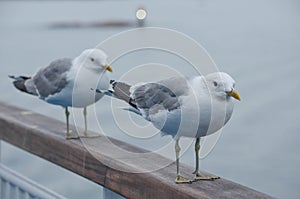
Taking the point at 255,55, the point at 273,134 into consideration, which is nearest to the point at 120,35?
the point at 273,134

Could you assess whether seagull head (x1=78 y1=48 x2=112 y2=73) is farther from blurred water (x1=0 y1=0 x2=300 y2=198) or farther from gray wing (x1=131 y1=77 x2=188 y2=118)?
gray wing (x1=131 y1=77 x2=188 y2=118)

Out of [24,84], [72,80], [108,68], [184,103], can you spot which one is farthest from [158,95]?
[24,84]

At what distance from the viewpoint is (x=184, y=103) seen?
1177 millimetres

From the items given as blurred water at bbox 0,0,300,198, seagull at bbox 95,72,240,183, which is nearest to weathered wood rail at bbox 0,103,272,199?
seagull at bbox 95,72,240,183

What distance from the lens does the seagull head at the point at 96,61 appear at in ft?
4.88

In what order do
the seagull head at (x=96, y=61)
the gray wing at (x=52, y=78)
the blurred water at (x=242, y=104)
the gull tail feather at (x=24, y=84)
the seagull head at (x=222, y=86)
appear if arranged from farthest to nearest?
the blurred water at (x=242, y=104) → the gull tail feather at (x=24, y=84) → the gray wing at (x=52, y=78) → the seagull head at (x=96, y=61) → the seagull head at (x=222, y=86)

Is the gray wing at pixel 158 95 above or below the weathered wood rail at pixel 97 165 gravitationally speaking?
above

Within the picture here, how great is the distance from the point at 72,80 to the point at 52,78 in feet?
0.34

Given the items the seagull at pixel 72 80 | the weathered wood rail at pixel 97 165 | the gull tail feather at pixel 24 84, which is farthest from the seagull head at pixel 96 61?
the gull tail feather at pixel 24 84

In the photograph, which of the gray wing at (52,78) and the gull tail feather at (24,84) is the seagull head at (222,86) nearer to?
the gray wing at (52,78)

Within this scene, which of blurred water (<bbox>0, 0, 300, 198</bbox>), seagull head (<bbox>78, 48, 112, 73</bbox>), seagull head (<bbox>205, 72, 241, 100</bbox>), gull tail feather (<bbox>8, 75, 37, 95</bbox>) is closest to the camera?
seagull head (<bbox>205, 72, 241, 100</bbox>)

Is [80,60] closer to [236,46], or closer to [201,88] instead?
[201,88]

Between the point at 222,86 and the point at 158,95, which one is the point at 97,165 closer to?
the point at 158,95

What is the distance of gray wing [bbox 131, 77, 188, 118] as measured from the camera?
121 centimetres
